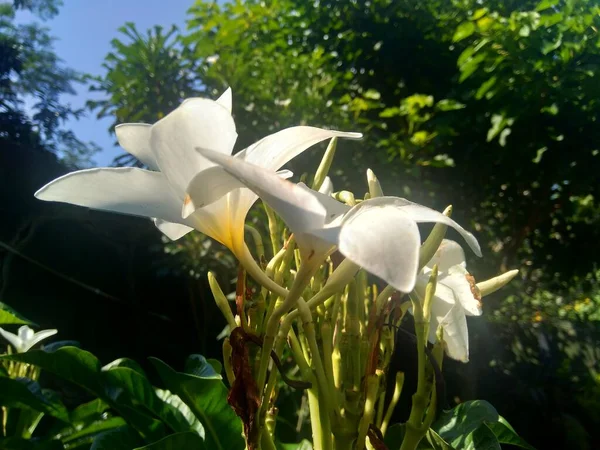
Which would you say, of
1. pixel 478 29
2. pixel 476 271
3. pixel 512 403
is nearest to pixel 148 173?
pixel 478 29

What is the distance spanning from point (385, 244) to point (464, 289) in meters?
0.20

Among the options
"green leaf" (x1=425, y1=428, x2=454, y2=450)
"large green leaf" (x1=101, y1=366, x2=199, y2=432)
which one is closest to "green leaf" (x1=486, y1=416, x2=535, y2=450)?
"green leaf" (x1=425, y1=428, x2=454, y2=450)

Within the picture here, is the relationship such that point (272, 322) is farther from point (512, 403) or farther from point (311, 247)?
point (512, 403)

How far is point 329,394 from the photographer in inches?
13.2

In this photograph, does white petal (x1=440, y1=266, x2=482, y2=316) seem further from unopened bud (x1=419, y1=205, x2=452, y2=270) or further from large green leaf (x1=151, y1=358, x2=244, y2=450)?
large green leaf (x1=151, y1=358, x2=244, y2=450)

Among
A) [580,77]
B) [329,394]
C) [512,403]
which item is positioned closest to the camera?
[329,394]

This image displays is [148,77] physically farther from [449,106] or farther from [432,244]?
[432,244]

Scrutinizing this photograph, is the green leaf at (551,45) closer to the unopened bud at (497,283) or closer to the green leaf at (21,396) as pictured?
the unopened bud at (497,283)

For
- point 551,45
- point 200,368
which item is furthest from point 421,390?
point 551,45

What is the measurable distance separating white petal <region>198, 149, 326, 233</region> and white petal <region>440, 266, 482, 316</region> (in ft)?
0.64

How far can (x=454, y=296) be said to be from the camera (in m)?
0.39

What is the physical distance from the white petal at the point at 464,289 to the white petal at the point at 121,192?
24 centimetres

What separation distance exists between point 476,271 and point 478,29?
1027mm

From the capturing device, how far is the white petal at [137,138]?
0.34 meters
